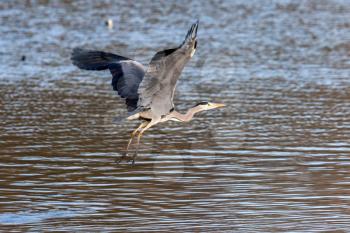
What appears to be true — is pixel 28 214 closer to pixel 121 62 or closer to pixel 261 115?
pixel 121 62

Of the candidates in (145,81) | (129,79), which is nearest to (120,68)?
(129,79)

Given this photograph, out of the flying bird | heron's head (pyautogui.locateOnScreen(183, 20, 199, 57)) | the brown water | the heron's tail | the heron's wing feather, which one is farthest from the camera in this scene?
the heron's tail

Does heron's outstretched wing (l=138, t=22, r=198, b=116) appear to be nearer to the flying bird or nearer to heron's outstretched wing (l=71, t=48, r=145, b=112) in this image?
the flying bird

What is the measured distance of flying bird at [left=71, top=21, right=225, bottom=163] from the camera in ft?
29.1

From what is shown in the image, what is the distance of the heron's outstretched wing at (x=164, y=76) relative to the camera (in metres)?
8.39

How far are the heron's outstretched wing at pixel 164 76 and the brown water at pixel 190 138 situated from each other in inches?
32.3

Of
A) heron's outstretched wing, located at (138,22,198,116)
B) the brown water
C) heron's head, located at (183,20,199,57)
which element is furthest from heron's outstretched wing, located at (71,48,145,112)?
heron's head, located at (183,20,199,57)

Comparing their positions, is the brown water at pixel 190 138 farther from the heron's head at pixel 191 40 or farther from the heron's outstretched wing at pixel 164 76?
the heron's head at pixel 191 40

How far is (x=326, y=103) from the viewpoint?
14484 millimetres

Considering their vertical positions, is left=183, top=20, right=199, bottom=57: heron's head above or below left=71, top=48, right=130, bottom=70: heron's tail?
above

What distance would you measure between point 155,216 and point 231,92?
7034mm

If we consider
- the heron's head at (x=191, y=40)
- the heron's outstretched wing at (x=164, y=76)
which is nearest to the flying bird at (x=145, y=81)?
the heron's outstretched wing at (x=164, y=76)

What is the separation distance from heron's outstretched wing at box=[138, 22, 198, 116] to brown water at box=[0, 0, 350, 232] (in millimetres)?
820

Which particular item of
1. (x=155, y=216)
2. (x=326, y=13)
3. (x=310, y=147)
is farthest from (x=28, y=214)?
(x=326, y=13)
